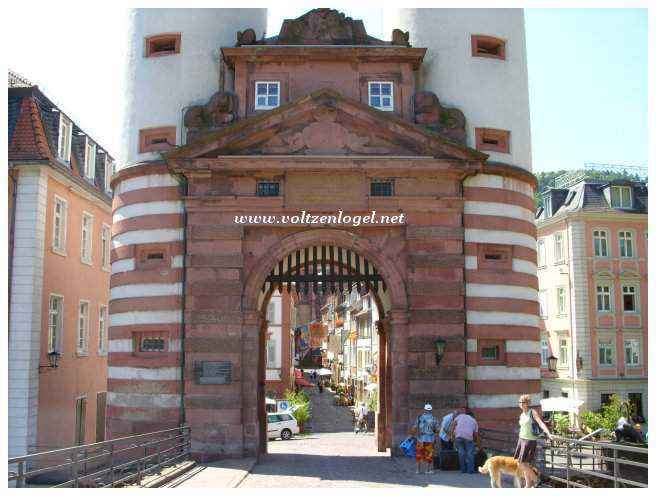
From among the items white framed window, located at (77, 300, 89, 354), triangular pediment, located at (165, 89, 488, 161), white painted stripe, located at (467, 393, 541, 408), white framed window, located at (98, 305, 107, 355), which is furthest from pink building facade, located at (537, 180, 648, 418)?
triangular pediment, located at (165, 89, 488, 161)

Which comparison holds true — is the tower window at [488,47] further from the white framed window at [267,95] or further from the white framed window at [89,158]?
the white framed window at [89,158]

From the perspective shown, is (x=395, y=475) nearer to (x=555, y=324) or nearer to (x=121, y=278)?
(x=121, y=278)

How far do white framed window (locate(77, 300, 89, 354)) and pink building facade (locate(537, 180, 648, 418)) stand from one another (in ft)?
86.6

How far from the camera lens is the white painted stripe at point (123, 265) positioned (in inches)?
933

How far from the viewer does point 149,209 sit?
2364 cm

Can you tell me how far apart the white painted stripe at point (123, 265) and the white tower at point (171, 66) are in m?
2.93

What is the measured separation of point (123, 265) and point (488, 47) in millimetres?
12899

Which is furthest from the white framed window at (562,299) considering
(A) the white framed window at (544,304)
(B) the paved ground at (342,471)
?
(B) the paved ground at (342,471)

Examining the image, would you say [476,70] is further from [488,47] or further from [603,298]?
[603,298]

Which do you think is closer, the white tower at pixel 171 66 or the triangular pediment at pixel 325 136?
the triangular pediment at pixel 325 136

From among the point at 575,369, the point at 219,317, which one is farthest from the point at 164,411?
the point at 575,369

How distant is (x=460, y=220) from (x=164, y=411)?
963 cm

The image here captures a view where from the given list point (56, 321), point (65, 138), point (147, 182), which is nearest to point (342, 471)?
point (147, 182)

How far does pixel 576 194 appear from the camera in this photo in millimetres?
50531
